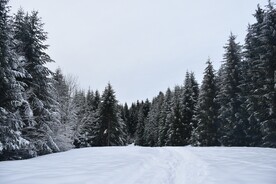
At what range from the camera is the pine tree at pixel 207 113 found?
107 feet

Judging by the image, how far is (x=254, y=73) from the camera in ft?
82.1

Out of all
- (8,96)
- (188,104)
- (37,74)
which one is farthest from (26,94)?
(188,104)

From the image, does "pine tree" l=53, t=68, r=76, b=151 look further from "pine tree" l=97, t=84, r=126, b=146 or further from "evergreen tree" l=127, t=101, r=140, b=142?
"evergreen tree" l=127, t=101, r=140, b=142

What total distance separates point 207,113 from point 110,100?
59.4ft

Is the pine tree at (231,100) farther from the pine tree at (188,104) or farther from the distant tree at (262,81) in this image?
the pine tree at (188,104)

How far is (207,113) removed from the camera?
33.2 meters

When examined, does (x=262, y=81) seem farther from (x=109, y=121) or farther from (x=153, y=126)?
(x=153, y=126)

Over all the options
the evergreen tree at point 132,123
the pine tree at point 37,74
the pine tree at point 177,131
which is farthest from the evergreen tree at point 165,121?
the evergreen tree at point 132,123

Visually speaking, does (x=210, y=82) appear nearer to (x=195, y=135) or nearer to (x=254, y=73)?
(x=195, y=135)

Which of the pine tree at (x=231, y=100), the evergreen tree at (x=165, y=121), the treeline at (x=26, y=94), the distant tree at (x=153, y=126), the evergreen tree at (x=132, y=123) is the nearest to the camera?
the treeline at (x=26, y=94)

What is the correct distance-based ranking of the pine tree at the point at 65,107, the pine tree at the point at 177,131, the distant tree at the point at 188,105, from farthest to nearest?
the distant tree at the point at 188,105
the pine tree at the point at 177,131
the pine tree at the point at 65,107

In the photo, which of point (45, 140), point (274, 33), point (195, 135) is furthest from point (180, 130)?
point (45, 140)

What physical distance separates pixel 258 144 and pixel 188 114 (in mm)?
18873

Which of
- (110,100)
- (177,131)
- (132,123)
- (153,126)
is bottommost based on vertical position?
(177,131)
